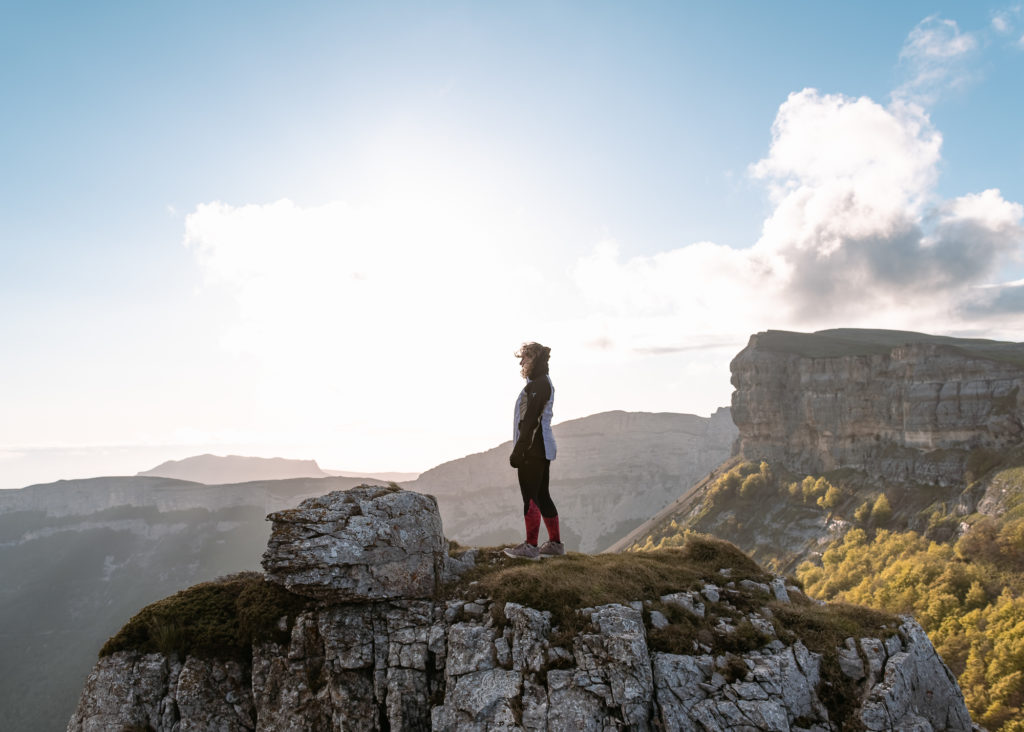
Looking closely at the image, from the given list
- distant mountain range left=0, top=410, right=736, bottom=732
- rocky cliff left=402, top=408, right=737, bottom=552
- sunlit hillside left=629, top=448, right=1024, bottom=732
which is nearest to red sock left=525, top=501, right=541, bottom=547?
sunlit hillside left=629, top=448, right=1024, bottom=732

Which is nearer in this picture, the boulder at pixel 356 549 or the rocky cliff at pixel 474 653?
the rocky cliff at pixel 474 653

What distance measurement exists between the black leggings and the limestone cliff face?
89698 mm

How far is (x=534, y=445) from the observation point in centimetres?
1265

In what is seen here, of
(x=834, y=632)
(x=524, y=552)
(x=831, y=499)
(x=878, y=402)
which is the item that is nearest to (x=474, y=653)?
(x=524, y=552)

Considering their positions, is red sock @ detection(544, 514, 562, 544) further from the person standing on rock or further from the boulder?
the boulder

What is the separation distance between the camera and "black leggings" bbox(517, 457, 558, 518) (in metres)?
12.5

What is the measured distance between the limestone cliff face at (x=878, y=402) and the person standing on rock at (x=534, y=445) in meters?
89.7

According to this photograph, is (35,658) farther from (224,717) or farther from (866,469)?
(866,469)

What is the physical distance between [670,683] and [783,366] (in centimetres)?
11967

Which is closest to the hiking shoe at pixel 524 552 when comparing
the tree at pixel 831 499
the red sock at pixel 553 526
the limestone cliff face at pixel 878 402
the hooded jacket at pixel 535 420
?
the red sock at pixel 553 526

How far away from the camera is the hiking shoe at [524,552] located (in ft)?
40.3

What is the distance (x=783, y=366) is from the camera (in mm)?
113188

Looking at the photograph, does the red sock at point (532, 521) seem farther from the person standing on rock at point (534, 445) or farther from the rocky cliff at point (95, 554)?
the rocky cliff at point (95, 554)

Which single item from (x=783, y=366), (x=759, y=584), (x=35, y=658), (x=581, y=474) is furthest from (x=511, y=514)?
(x=759, y=584)
